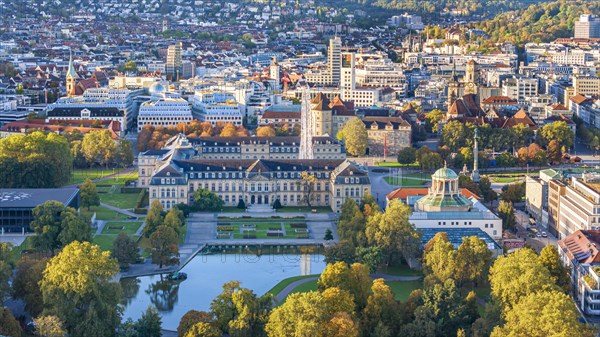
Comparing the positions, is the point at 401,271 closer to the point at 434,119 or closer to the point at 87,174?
the point at 87,174

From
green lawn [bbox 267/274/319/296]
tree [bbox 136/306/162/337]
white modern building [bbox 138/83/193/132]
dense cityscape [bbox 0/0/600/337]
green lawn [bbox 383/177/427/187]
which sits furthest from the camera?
white modern building [bbox 138/83/193/132]

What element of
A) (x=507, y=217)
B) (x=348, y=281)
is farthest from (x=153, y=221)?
(x=507, y=217)

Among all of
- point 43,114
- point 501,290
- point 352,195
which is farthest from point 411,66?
point 501,290

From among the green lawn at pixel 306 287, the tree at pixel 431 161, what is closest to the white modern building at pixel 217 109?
the tree at pixel 431 161

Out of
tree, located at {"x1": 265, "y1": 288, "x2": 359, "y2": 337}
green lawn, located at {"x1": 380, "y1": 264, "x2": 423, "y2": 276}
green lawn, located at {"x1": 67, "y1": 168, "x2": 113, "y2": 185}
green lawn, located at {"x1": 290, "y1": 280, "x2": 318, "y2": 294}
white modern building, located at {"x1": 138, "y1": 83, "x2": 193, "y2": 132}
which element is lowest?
green lawn, located at {"x1": 380, "y1": 264, "x2": 423, "y2": 276}

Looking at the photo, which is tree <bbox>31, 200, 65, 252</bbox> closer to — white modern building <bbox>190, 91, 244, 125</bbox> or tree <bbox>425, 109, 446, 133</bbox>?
white modern building <bbox>190, 91, 244, 125</bbox>

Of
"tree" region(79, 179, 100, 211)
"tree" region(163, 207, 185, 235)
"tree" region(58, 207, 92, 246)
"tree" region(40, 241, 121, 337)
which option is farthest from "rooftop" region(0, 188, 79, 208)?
"tree" region(40, 241, 121, 337)
